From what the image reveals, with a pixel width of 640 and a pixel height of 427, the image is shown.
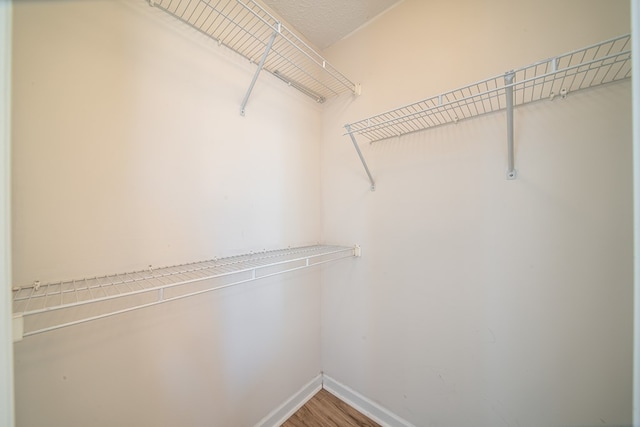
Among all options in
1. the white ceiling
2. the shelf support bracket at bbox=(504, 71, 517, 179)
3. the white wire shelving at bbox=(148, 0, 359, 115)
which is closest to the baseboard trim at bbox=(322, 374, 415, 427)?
the shelf support bracket at bbox=(504, 71, 517, 179)

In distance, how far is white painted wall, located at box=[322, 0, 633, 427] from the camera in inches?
28.9

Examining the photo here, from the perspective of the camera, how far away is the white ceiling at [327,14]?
3.92 ft

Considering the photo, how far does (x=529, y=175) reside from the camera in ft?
2.78

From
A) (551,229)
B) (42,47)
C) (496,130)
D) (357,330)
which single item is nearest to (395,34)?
(496,130)

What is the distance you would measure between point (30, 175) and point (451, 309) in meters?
1.63

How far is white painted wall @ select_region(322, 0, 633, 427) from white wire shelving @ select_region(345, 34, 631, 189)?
39 mm

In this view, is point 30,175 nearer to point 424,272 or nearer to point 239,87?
point 239,87

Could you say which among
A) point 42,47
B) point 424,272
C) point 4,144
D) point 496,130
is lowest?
point 424,272

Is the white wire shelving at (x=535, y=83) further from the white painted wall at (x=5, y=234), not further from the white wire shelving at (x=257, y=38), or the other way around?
the white painted wall at (x=5, y=234)

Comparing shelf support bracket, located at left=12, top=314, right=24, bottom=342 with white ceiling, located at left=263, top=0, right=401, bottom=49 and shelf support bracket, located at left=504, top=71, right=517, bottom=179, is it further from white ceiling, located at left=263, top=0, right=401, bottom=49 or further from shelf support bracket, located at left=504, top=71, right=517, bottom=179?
white ceiling, located at left=263, top=0, right=401, bottom=49

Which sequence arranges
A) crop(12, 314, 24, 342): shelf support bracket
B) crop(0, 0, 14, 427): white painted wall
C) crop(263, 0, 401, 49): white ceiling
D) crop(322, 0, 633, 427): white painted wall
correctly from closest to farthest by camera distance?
crop(0, 0, 14, 427): white painted wall → crop(12, 314, 24, 342): shelf support bracket → crop(322, 0, 633, 427): white painted wall → crop(263, 0, 401, 49): white ceiling

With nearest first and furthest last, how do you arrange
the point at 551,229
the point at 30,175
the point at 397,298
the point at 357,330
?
the point at 30,175 < the point at 551,229 < the point at 397,298 < the point at 357,330

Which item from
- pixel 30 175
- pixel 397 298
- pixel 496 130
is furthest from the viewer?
pixel 397 298

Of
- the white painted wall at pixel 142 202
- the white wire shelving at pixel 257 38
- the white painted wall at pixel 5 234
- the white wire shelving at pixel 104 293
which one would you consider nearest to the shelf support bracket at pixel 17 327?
the white wire shelving at pixel 104 293
